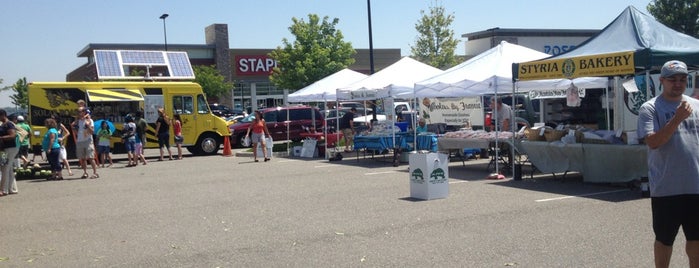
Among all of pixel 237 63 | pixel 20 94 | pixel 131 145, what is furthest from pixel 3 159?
pixel 20 94

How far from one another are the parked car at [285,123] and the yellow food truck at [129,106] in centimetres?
317

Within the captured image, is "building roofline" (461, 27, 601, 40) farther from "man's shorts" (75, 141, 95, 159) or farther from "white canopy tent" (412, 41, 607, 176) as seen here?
"man's shorts" (75, 141, 95, 159)

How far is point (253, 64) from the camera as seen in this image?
55.6 metres

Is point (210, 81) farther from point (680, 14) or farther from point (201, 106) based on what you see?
point (680, 14)

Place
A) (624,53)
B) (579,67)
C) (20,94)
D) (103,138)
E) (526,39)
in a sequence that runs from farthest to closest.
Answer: (20,94)
(526,39)
(103,138)
(579,67)
(624,53)

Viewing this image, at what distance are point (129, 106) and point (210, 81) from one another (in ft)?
90.4

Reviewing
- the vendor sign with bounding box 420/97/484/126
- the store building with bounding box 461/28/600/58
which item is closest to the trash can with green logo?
the vendor sign with bounding box 420/97/484/126

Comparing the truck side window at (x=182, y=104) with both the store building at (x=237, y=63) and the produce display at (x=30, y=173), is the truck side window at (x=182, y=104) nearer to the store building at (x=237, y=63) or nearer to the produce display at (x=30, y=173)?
the produce display at (x=30, y=173)

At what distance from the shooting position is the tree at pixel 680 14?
37.2 m

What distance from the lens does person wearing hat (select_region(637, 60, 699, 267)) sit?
15.3 feet

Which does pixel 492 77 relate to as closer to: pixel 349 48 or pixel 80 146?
pixel 80 146

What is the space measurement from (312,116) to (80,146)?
1206 centimetres

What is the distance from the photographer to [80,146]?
15594 millimetres

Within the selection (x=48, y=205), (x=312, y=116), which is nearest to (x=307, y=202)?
(x=48, y=205)
